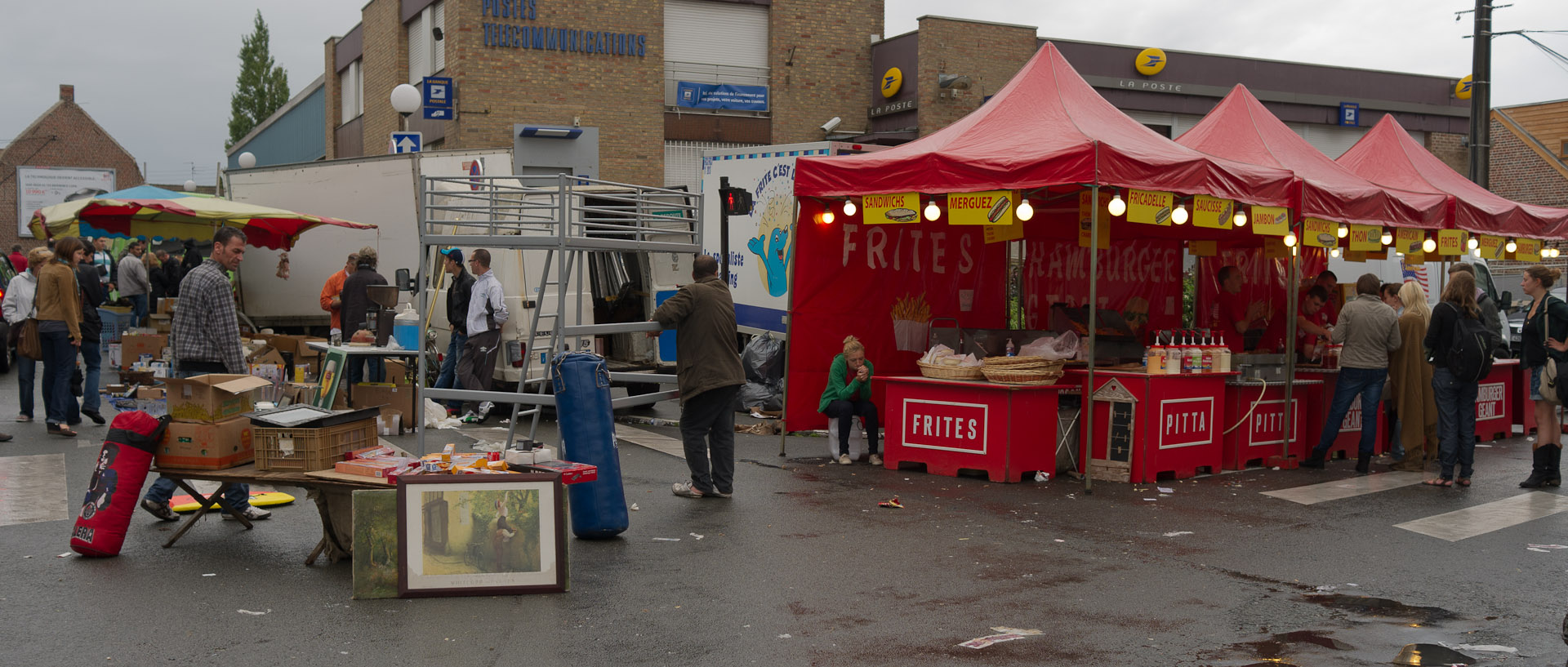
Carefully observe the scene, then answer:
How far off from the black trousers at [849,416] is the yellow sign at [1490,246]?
805 centimetres

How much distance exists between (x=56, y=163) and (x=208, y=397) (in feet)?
213

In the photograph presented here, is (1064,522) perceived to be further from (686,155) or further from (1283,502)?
(686,155)

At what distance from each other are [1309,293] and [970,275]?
377 cm

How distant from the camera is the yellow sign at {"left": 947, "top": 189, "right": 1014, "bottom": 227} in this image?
32.3ft

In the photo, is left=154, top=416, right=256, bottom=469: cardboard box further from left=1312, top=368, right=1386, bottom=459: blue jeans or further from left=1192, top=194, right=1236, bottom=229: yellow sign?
left=1312, top=368, right=1386, bottom=459: blue jeans

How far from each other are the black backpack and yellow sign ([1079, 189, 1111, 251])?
2.94 meters

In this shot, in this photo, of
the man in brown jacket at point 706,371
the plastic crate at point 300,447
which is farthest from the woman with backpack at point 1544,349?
the plastic crate at point 300,447

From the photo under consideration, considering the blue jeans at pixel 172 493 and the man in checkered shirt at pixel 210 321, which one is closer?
the blue jeans at pixel 172 493

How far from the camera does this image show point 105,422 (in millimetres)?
12648

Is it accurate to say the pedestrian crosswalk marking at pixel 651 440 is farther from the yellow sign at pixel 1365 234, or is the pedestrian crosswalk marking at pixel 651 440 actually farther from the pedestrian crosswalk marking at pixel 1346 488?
the yellow sign at pixel 1365 234

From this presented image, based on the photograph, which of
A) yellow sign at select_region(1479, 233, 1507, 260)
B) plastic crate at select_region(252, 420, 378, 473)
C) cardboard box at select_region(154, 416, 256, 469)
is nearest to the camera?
plastic crate at select_region(252, 420, 378, 473)

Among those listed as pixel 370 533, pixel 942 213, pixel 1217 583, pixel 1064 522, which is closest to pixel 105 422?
pixel 370 533

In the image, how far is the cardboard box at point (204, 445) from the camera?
6758mm

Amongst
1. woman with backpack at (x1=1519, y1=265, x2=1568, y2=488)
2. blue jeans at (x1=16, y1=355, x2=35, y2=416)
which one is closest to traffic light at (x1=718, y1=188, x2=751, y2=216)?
blue jeans at (x1=16, y1=355, x2=35, y2=416)
